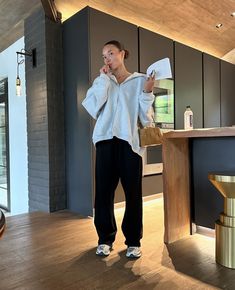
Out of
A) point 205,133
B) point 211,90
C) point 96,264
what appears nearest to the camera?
point 96,264

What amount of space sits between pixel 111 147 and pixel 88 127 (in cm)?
117

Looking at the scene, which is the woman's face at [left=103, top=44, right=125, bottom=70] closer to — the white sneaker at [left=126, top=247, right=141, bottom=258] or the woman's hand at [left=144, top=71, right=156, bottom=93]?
the woman's hand at [left=144, top=71, right=156, bottom=93]

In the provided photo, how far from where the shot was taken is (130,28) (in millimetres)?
3338

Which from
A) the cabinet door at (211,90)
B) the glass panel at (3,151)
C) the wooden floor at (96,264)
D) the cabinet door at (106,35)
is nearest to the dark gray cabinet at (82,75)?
the cabinet door at (106,35)

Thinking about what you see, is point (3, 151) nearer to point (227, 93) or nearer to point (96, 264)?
point (96, 264)

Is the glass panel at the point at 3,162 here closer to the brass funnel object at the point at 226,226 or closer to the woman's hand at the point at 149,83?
the woman's hand at the point at 149,83

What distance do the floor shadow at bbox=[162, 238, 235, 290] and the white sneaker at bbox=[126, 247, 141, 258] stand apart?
17 centimetres

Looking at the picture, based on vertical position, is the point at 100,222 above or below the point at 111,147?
below

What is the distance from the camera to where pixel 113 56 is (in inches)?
73.1

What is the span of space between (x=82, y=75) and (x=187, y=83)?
177cm

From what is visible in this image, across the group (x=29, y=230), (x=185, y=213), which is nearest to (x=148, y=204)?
(x=185, y=213)

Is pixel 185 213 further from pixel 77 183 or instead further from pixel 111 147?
pixel 77 183

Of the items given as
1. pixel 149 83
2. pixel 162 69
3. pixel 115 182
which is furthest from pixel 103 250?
pixel 162 69

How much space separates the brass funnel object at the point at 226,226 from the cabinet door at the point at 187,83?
2219 millimetres
